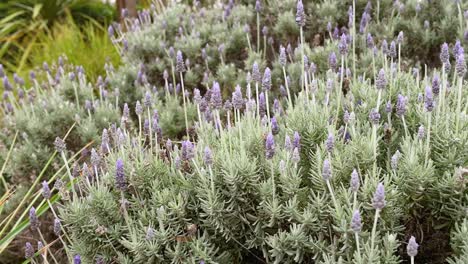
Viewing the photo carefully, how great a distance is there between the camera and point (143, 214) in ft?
6.66

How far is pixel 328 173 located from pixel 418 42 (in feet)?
8.00

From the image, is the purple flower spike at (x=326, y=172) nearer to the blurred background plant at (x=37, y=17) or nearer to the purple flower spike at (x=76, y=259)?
the purple flower spike at (x=76, y=259)

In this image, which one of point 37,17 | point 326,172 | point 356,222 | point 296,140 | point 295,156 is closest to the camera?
point 356,222

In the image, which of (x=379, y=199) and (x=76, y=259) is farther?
(x=76, y=259)

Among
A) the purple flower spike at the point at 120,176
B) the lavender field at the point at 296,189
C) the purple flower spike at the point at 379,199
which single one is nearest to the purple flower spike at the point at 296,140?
the lavender field at the point at 296,189

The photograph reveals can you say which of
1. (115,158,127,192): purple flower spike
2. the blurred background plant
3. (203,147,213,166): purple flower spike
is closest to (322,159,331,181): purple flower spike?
(203,147,213,166): purple flower spike

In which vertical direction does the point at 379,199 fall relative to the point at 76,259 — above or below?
above

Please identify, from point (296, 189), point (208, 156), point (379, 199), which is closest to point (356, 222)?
point (379, 199)

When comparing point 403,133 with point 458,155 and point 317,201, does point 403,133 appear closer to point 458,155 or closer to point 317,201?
point 458,155

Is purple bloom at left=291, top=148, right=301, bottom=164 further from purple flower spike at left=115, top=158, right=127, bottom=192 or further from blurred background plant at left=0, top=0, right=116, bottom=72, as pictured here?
blurred background plant at left=0, top=0, right=116, bottom=72

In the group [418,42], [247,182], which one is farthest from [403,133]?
[418,42]

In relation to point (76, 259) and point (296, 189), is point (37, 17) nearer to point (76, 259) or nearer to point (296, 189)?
point (76, 259)

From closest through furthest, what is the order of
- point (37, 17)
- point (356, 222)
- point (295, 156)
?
point (356, 222), point (295, 156), point (37, 17)

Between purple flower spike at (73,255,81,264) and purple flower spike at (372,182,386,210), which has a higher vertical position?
purple flower spike at (372,182,386,210)
